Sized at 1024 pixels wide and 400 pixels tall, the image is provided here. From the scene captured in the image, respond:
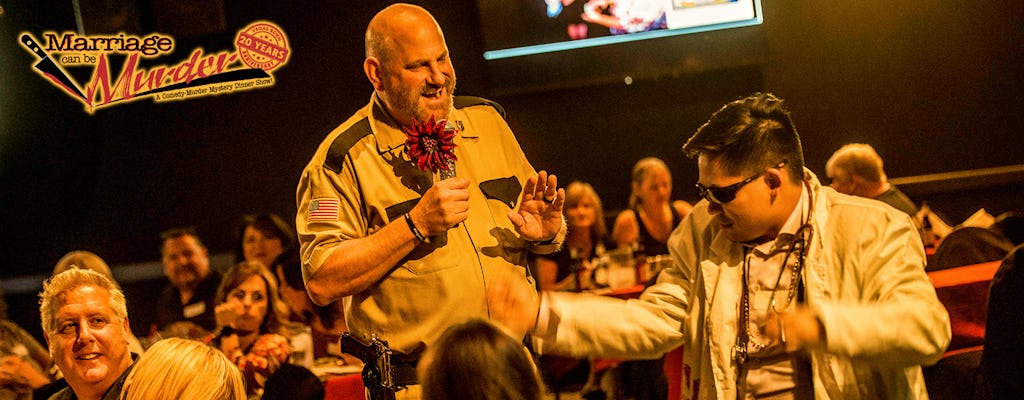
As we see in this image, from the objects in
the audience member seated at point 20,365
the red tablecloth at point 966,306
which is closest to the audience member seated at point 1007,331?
the red tablecloth at point 966,306

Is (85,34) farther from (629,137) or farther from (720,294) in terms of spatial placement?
(720,294)

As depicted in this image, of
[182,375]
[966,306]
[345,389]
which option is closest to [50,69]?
[345,389]

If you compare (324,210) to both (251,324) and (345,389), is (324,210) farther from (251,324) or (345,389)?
(251,324)

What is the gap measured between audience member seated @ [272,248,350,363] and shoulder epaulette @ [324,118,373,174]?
203 centimetres

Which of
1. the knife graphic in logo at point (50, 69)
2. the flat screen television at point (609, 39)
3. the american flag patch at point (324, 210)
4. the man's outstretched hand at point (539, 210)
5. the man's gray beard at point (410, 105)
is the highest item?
the knife graphic in logo at point (50, 69)

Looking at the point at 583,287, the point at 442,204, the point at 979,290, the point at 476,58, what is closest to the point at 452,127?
the point at 442,204

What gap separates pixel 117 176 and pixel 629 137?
146 inches

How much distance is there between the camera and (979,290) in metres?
3.58

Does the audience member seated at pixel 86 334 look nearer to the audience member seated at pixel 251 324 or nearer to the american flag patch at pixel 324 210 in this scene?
the american flag patch at pixel 324 210

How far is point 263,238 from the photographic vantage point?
6156mm

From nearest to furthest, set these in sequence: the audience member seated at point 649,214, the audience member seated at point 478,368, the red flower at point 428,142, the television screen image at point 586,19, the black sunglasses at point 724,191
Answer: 1. the audience member seated at point 478,368
2. the black sunglasses at point 724,191
3. the red flower at point 428,142
4. the audience member seated at point 649,214
5. the television screen image at point 586,19

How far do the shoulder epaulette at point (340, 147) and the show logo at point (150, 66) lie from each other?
4164 millimetres

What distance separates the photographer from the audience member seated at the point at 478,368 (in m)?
1.76

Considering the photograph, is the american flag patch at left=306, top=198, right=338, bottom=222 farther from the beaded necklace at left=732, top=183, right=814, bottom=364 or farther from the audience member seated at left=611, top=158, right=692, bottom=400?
the audience member seated at left=611, top=158, right=692, bottom=400
